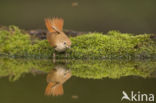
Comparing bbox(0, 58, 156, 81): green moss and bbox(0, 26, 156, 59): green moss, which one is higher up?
bbox(0, 26, 156, 59): green moss

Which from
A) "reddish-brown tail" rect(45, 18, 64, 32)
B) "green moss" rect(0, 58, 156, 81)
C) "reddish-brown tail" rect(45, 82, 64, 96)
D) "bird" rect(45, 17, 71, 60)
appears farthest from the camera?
"reddish-brown tail" rect(45, 18, 64, 32)

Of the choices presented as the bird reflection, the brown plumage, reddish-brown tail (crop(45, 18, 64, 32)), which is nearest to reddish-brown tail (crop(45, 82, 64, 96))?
the bird reflection

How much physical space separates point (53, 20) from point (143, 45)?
769 mm

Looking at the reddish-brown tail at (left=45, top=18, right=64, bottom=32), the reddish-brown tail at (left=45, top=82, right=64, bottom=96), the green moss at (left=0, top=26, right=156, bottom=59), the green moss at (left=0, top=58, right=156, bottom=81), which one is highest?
the reddish-brown tail at (left=45, top=18, right=64, bottom=32)

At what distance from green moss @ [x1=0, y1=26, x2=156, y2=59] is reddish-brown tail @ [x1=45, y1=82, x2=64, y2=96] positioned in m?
0.92

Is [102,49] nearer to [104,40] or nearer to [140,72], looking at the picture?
[104,40]

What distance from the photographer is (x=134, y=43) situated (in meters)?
2.33

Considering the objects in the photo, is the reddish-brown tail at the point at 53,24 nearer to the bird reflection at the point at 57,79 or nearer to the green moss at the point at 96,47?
the green moss at the point at 96,47

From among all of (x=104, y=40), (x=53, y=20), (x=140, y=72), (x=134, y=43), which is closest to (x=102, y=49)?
(x=104, y=40)

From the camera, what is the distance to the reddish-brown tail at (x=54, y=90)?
1183 mm

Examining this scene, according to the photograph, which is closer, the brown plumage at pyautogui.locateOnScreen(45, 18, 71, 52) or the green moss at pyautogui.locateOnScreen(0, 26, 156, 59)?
the brown plumage at pyautogui.locateOnScreen(45, 18, 71, 52)

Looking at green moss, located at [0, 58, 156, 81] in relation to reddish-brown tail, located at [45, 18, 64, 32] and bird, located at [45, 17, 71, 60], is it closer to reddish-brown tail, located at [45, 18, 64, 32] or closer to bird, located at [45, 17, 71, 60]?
bird, located at [45, 17, 71, 60]

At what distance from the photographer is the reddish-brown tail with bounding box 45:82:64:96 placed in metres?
1.18

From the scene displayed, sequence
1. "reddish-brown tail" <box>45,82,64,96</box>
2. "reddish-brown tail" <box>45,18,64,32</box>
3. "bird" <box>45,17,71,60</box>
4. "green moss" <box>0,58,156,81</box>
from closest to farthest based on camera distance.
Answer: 1. "reddish-brown tail" <box>45,82,64,96</box>
2. "green moss" <box>0,58,156,81</box>
3. "bird" <box>45,17,71,60</box>
4. "reddish-brown tail" <box>45,18,64,32</box>
